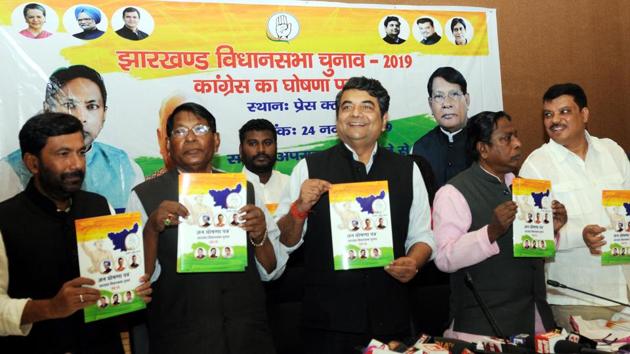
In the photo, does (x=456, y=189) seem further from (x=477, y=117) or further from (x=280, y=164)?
(x=280, y=164)

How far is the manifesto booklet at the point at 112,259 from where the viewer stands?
8.08ft

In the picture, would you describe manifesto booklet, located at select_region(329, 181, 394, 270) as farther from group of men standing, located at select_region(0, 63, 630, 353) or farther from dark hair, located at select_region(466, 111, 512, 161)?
dark hair, located at select_region(466, 111, 512, 161)

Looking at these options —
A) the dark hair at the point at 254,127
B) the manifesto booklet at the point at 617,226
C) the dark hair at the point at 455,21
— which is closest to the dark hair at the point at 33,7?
the dark hair at the point at 254,127

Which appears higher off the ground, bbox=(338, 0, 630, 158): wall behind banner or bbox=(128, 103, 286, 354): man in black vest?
bbox=(338, 0, 630, 158): wall behind banner

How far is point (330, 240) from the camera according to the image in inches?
118

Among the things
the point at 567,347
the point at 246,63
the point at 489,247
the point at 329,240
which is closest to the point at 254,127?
the point at 246,63

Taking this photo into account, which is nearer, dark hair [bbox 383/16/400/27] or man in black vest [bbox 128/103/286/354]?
man in black vest [bbox 128/103/286/354]

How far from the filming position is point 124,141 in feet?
14.6

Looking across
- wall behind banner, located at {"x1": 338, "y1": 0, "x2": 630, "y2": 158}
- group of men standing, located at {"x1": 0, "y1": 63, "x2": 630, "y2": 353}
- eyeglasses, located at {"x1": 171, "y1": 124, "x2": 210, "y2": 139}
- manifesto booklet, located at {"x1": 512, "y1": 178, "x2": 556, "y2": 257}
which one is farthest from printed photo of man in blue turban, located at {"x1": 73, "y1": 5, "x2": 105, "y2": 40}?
manifesto booklet, located at {"x1": 512, "y1": 178, "x2": 556, "y2": 257}

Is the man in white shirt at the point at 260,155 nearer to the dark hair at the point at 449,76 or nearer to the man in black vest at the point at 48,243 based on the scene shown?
the dark hair at the point at 449,76

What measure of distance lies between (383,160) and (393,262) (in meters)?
0.54

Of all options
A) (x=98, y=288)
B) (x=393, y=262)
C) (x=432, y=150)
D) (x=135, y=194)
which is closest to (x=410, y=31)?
(x=432, y=150)

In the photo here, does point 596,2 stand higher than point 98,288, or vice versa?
point 596,2

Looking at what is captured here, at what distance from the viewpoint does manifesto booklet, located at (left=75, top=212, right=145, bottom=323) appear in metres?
2.46
